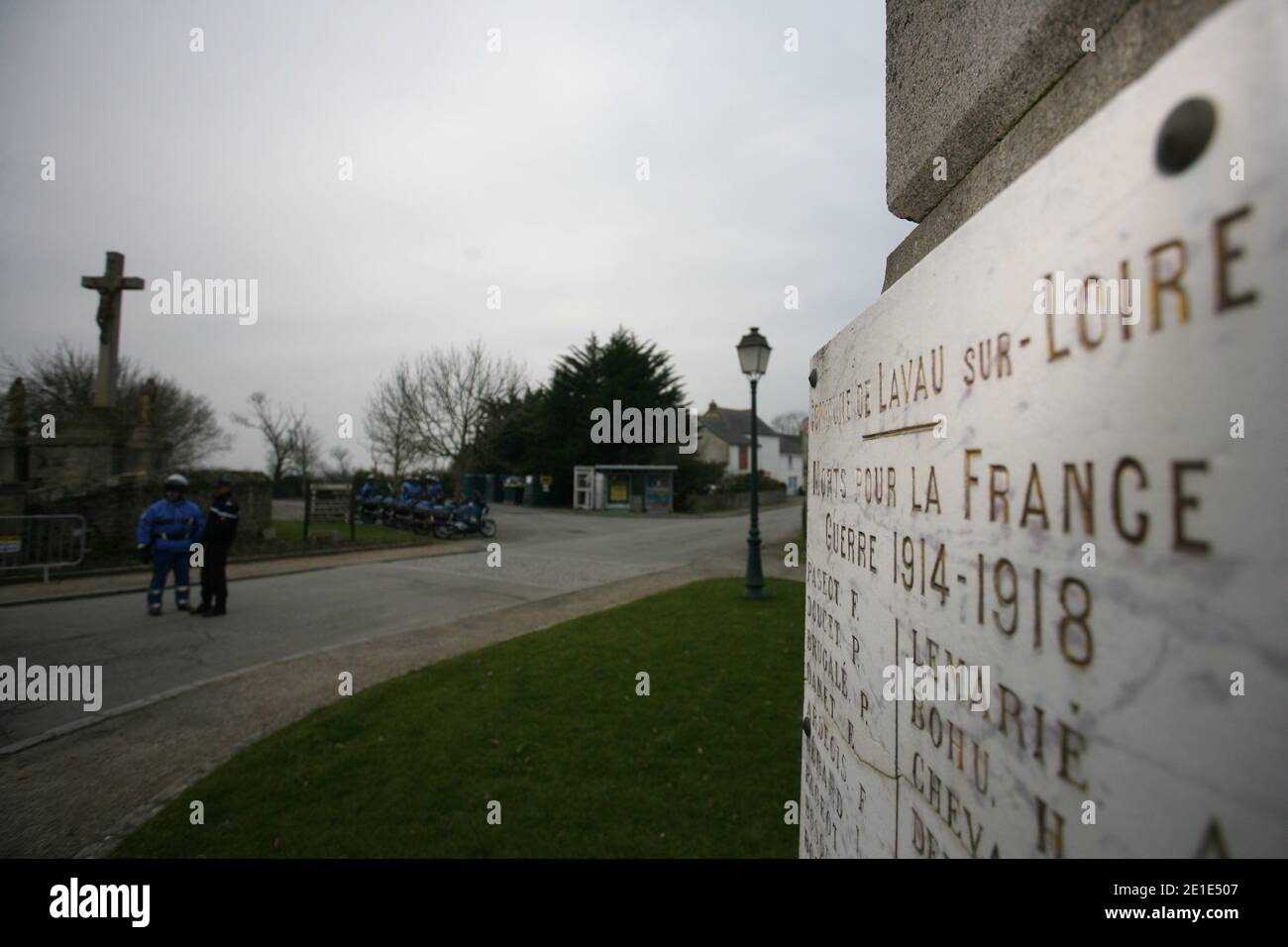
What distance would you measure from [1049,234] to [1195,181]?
0.25m

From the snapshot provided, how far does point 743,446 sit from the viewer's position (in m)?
53.1

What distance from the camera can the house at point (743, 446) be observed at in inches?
2028

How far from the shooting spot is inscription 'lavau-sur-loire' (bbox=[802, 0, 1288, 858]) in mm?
585

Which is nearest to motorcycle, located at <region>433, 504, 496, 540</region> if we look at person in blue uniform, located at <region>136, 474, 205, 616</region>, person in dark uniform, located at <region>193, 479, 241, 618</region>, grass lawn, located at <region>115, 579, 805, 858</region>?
person in blue uniform, located at <region>136, 474, 205, 616</region>

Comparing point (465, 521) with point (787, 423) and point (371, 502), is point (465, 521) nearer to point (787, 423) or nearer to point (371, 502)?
point (371, 502)

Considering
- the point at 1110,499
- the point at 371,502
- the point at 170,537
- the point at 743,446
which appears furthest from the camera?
the point at 743,446

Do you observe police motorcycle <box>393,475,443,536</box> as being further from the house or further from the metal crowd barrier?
the house

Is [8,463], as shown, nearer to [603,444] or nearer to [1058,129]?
[1058,129]

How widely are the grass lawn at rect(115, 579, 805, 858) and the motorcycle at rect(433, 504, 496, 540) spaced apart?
46.4ft

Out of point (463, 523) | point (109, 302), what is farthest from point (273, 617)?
point (463, 523)

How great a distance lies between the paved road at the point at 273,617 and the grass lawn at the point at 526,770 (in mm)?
2306

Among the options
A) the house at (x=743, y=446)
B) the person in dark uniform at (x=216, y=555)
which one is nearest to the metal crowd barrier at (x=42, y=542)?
the person in dark uniform at (x=216, y=555)

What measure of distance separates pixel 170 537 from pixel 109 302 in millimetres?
8063
